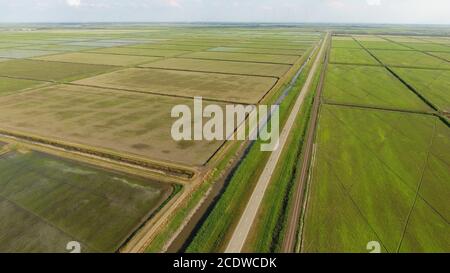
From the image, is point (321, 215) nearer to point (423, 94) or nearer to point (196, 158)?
point (196, 158)

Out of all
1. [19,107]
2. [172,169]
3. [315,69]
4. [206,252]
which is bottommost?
[206,252]

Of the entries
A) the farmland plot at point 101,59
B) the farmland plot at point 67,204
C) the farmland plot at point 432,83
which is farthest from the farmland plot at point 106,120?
the farmland plot at point 432,83

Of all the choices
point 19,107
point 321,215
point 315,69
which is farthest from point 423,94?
point 19,107

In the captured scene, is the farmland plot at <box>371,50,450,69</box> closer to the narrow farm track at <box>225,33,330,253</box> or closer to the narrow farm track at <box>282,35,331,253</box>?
the narrow farm track at <box>282,35,331,253</box>

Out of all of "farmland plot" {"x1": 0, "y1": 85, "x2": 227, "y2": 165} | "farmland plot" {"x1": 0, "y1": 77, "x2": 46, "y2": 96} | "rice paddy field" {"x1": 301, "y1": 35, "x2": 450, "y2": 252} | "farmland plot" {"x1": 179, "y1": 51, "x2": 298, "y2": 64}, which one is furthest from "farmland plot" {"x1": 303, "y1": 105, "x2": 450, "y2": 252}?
"farmland plot" {"x1": 179, "y1": 51, "x2": 298, "y2": 64}

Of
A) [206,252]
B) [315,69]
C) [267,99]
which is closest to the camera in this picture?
[206,252]
